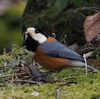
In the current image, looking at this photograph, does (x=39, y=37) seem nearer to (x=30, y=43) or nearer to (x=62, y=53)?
(x=30, y=43)

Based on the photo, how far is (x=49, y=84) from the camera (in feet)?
13.6

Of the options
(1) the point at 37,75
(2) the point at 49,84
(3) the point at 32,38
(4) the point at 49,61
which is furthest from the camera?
(3) the point at 32,38

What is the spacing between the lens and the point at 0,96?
376cm

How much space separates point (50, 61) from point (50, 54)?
0.26 ft

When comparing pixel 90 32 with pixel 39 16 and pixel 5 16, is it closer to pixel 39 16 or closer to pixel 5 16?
pixel 39 16

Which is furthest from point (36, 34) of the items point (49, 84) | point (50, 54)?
point (49, 84)

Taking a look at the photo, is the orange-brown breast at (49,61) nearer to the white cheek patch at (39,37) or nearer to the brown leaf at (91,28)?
the white cheek patch at (39,37)

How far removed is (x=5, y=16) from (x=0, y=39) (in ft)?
4.33

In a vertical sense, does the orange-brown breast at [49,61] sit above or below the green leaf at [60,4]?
below

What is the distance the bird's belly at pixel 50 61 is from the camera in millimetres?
4629

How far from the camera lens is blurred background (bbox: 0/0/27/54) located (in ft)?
33.9

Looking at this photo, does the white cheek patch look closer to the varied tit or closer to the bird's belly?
the varied tit

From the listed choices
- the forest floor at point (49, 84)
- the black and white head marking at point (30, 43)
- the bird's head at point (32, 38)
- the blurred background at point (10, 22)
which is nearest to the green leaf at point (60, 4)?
A: the bird's head at point (32, 38)

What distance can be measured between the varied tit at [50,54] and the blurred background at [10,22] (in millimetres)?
4907
